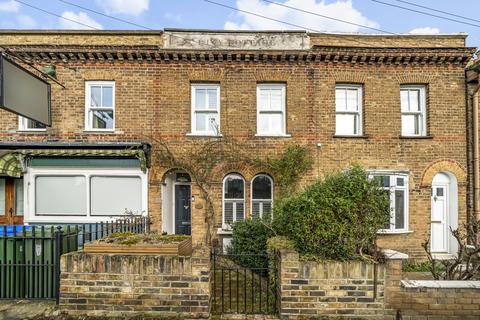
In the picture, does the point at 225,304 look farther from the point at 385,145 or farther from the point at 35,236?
the point at 385,145

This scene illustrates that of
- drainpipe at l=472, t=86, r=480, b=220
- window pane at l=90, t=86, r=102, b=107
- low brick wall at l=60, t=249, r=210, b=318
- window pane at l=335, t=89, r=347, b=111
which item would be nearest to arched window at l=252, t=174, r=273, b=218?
window pane at l=335, t=89, r=347, b=111

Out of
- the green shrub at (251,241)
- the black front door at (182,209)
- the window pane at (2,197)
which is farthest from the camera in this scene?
the black front door at (182,209)

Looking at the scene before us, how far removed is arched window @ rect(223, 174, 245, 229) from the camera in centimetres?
996

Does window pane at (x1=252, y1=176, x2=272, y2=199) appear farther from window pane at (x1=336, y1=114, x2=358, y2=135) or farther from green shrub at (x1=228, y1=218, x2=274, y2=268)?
window pane at (x1=336, y1=114, x2=358, y2=135)

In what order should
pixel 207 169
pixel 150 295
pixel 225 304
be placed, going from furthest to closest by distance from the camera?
pixel 207 169
pixel 225 304
pixel 150 295

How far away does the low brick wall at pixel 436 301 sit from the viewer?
443 centimetres

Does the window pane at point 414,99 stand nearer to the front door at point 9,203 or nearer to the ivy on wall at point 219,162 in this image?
the ivy on wall at point 219,162

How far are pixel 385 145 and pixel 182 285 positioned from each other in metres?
7.99

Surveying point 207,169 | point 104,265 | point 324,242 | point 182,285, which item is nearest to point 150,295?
point 182,285

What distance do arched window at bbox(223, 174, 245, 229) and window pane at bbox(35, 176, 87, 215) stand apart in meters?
4.36

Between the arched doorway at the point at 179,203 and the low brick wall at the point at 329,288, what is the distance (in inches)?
260

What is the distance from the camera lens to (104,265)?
4.49 meters

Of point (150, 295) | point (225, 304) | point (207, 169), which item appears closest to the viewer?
point (150, 295)

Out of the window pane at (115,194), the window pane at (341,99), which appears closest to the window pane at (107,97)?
the window pane at (115,194)
